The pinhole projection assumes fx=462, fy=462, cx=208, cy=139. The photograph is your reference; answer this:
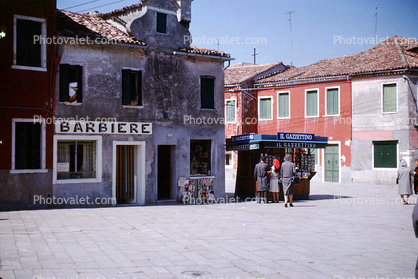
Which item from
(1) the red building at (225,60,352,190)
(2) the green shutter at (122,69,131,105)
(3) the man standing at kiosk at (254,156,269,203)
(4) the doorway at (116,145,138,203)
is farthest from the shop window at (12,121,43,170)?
(1) the red building at (225,60,352,190)

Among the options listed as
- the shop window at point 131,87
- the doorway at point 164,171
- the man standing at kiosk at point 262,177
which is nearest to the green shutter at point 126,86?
the shop window at point 131,87

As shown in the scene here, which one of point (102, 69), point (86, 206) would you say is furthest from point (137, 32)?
point (86, 206)

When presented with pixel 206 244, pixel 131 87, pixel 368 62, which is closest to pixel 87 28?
pixel 131 87

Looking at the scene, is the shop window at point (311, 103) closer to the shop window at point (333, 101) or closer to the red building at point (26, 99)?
the shop window at point (333, 101)

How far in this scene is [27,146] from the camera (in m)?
15.2

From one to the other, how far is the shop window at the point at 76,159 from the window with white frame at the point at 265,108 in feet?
62.7

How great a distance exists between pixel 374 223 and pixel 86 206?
31.3 feet

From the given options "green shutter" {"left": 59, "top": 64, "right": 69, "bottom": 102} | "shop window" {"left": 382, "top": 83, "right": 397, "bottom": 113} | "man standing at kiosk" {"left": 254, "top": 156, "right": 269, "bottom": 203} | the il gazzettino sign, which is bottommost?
"man standing at kiosk" {"left": 254, "top": 156, "right": 269, "bottom": 203}

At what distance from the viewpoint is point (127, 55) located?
17469 mm

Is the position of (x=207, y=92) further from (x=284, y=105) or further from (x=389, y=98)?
(x=284, y=105)

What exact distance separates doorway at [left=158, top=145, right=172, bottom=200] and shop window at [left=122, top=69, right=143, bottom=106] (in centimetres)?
234

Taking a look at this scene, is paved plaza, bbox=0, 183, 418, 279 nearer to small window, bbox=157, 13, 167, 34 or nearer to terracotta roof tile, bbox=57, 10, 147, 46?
terracotta roof tile, bbox=57, 10, 147, 46

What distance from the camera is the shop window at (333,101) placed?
30203mm

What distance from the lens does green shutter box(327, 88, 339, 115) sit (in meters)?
30.3
